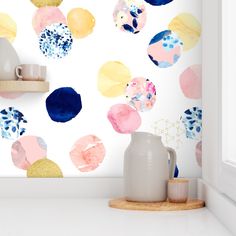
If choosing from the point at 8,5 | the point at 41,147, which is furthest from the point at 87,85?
the point at 8,5

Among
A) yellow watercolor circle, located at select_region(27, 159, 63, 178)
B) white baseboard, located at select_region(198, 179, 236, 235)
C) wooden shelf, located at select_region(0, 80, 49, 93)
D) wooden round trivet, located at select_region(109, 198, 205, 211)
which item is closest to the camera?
white baseboard, located at select_region(198, 179, 236, 235)

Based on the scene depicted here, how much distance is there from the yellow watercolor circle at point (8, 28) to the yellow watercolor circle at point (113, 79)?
1.17 ft

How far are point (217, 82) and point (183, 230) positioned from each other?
528 mm

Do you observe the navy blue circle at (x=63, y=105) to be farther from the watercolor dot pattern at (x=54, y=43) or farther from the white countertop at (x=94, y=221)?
the white countertop at (x=94, y=221)

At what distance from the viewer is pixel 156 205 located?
167 cm

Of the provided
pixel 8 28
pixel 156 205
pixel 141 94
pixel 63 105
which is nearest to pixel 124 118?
pixel 141 94

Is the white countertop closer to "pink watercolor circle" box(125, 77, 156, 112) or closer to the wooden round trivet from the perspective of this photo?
the wooden round trivet

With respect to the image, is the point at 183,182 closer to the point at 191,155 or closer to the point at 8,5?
the point at 191,155

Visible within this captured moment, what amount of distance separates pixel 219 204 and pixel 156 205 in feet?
0.84

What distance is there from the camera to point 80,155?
78.9 inches

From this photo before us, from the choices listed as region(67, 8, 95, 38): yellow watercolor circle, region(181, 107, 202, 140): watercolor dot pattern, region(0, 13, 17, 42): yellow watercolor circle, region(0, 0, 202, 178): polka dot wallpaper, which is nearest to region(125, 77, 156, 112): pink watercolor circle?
region(0, 0, 202, 178): polka dot wallpaper

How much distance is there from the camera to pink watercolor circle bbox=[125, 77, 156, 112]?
6.61 feet

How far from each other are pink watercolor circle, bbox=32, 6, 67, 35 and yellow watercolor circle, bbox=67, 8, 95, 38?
0.03 meters

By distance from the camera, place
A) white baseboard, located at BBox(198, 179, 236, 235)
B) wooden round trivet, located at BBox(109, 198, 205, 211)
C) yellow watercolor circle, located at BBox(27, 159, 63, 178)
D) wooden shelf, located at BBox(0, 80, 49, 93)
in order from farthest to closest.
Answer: yellow watercolor circle, located at BBox(27, 159, 63, 178) < wooden shelf, located at BBox(0, 80, 49, 93) < wooden round trivet, located at BBox(109, 198, 205, 211) < white baseboard, located at BBox(198, 179, 236, 235)
